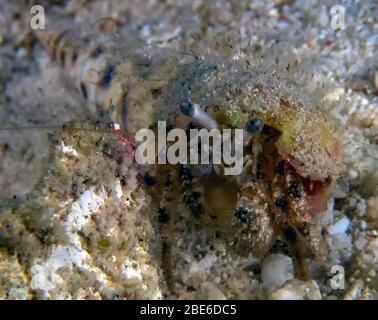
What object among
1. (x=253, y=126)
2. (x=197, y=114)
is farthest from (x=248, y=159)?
(x=197, y=114)

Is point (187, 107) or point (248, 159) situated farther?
point (248, 159)

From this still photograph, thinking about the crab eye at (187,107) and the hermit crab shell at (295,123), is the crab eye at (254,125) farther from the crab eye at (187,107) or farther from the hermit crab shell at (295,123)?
the crab eye at (187,107)

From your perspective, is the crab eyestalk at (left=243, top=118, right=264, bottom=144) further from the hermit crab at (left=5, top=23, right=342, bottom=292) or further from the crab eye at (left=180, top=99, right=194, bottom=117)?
the crab eye at (left=180, top=99, right=194, bottom=117)

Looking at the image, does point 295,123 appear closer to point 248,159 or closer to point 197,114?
point 248,159

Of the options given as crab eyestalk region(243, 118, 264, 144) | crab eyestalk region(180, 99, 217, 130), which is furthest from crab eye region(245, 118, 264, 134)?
crab eyestalk region(180, 99, 217, 130)

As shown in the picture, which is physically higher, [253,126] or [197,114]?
[197,114]

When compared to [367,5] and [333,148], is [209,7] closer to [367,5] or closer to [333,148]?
[367,5]
